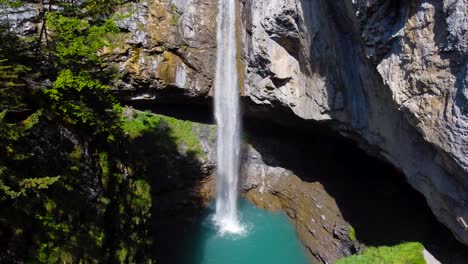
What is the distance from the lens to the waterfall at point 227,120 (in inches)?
650

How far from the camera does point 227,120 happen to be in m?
18.0

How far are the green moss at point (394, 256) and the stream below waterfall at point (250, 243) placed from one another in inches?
129

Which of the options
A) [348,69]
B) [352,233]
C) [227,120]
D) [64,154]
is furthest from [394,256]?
[227,120]

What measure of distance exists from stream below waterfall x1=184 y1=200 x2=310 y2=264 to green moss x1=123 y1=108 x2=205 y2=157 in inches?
131

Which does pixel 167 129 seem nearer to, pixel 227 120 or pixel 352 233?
pixel 227 120

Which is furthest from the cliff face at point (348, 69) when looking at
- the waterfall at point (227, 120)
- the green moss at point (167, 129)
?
the green moss at point (167, 129)

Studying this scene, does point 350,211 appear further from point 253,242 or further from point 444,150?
point 444,150

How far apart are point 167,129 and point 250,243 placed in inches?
271

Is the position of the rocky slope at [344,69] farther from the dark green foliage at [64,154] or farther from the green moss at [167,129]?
the dark green foliage at [64,154]

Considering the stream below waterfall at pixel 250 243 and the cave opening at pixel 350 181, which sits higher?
the cave opening at pixel 350 181

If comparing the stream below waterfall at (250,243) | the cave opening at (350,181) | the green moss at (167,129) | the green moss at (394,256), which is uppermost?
the green moss at (167,129)

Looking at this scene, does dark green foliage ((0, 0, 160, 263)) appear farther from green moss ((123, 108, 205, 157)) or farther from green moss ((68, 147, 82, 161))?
green moss ((123, 108, 205, 157))

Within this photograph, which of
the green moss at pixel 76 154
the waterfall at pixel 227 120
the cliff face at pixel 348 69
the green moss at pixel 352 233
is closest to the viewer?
the cliff face at pixel 348 69

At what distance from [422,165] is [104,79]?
8.83m
